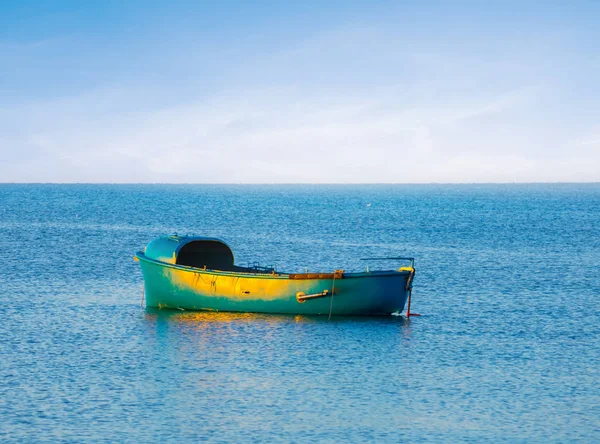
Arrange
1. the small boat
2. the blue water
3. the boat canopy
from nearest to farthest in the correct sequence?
the blue water → the small boat → the boat canopy

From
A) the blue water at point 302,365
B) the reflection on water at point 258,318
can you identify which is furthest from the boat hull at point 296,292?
the blue water at point 302,365

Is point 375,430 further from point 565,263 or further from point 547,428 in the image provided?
point 565,263

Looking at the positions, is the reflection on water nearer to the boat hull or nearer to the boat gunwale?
the boat hull

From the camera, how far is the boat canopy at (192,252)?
168ft

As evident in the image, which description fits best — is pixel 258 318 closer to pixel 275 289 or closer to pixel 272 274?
pixel 275 289

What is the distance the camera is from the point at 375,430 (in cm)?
2872

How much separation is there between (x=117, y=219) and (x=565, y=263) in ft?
296

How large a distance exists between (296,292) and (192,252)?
9214 millimetres

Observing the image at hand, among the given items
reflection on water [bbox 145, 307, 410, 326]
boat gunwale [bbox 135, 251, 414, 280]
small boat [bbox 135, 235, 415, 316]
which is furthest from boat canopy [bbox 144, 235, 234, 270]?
reflection on water [bbox 145, 307, 410, 326]

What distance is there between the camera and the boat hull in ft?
154

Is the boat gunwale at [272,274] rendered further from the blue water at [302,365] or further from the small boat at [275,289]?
the blue water at [302,365]

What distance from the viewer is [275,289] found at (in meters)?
47.7

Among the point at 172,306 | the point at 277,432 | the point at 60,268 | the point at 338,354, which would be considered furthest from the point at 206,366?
the point at 60,268

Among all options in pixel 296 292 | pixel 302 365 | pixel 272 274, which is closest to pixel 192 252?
pixel 272 274
